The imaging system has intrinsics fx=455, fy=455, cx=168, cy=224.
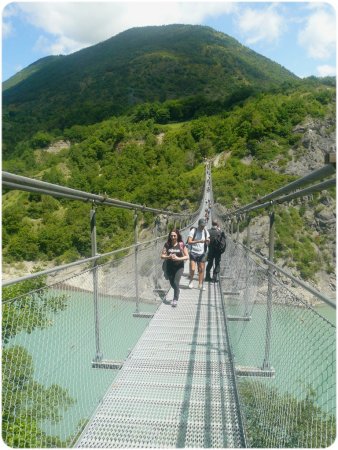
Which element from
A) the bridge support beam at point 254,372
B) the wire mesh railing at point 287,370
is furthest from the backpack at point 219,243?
the bridge support beam at point 254,372

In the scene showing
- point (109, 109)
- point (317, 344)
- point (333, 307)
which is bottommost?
point (317, 344)

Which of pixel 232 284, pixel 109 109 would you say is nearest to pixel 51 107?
pixel 109 109

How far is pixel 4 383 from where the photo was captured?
5.52 feet

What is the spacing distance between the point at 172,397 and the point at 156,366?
0.51 m

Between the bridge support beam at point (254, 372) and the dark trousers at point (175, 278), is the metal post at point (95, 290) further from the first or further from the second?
the dark trousers at point (175, 278)

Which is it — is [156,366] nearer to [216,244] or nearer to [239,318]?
[239,318]

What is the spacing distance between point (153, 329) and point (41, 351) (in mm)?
2352

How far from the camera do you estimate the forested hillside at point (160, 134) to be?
42812 millimetres

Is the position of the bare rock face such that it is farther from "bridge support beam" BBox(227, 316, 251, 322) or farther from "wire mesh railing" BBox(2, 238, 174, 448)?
"wire mesh railing" BBox(2, 238, 174, 448)

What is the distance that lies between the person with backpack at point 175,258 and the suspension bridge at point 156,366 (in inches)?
44.3

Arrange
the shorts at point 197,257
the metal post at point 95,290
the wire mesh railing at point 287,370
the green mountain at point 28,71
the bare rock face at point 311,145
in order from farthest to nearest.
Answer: the green mountain at point 28,71 < the bare rock face at point 311,145 < the shorts at point 197,257 < the metal post at point 95,290 < the wire mesh railing at point 287,370

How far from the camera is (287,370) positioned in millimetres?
1918

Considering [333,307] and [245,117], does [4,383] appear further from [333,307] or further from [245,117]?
[245,117]

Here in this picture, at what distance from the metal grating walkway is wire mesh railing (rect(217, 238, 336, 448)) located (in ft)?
0.44
